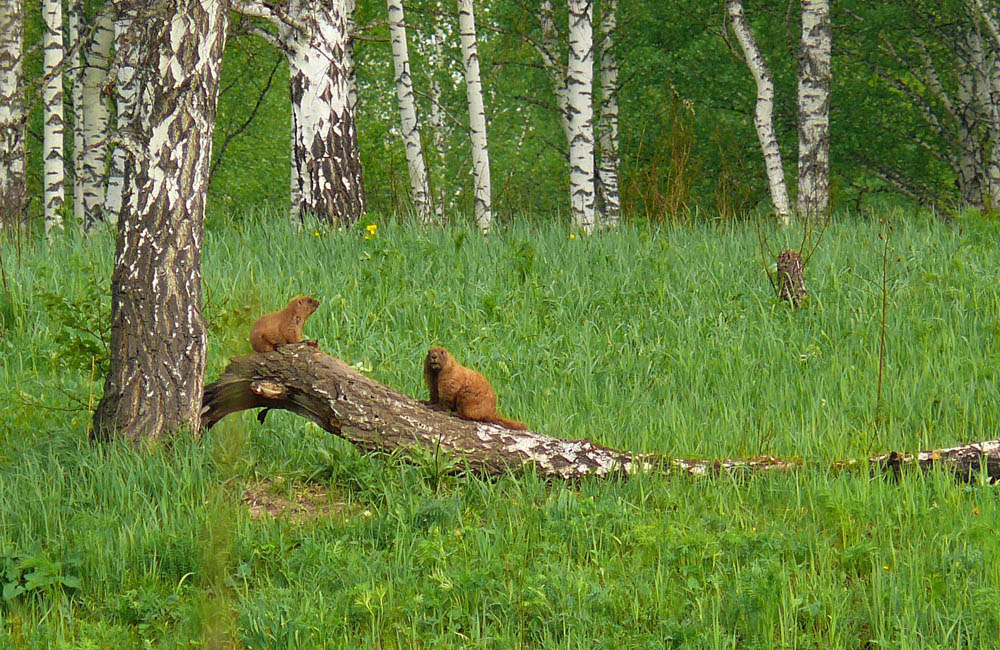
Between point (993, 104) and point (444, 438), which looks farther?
point (993, 104)

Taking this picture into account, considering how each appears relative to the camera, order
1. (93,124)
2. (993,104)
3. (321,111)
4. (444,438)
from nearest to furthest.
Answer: (444,438)
(321,111)
(93,124)
(993,104)

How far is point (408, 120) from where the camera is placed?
46.6 feet

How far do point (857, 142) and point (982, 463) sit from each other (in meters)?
15.9

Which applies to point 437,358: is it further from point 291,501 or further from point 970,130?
point 970,130

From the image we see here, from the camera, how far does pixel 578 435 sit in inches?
229

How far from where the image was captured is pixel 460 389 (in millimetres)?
5055

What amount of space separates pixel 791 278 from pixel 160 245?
5.19 meters

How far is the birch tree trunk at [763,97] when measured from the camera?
50.0 feet

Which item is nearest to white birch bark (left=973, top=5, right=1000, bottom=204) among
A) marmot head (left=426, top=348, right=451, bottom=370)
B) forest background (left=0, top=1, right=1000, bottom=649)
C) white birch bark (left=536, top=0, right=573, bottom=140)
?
forest background (left=0, top=1, right=1000, bottom=649)

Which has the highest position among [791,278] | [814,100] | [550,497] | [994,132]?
[814,100]

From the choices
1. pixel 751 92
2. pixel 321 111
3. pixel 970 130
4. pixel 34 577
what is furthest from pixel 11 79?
pixel 970 130

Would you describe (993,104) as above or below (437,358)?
above

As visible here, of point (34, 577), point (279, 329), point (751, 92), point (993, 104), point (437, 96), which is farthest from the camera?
point (437, 96)

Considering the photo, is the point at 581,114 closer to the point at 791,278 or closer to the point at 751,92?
the point at 791,278
